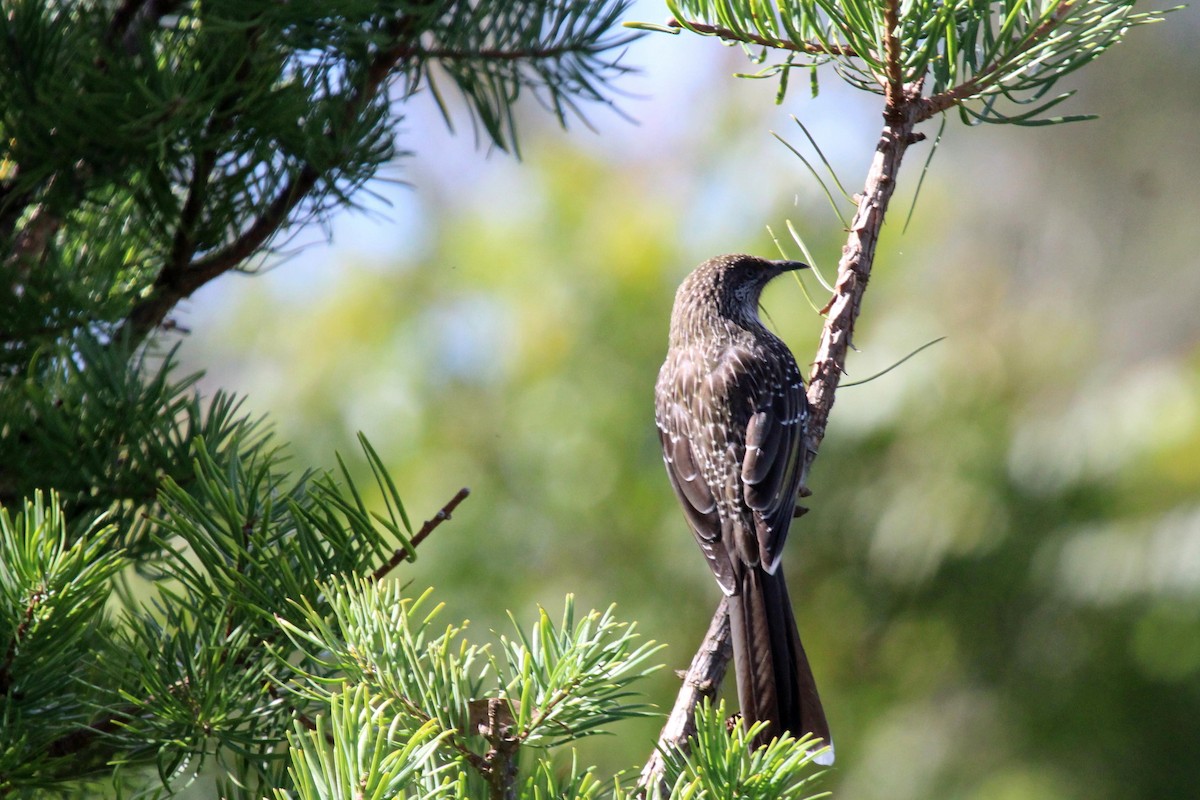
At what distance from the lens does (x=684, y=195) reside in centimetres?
516

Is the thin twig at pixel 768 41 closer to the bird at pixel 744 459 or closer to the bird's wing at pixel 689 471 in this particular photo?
the bird at pixel 744 459

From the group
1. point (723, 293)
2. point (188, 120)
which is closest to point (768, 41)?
point (188, 120)

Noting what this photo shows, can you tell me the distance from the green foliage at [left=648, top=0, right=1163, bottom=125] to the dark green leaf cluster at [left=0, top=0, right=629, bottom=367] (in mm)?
527

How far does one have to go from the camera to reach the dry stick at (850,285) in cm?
179

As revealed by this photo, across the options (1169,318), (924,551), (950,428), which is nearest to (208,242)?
(924,551)

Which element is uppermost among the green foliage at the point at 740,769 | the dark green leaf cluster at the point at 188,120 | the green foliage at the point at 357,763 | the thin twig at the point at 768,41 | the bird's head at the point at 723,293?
the bird's head at the point at 723,293

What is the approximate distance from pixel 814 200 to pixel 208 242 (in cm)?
327

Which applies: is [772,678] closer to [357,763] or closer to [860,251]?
[860,251]

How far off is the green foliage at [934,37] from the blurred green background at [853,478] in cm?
249

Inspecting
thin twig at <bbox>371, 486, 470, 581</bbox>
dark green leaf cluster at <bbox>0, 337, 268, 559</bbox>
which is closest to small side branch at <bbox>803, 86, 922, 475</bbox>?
thin twig at <bbox>371, 486, 470, 581</bbox>

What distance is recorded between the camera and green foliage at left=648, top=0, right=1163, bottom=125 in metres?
1.55

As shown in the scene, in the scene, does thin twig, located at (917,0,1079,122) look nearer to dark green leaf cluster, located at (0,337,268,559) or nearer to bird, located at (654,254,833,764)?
bird, located at (654,254,833,764)

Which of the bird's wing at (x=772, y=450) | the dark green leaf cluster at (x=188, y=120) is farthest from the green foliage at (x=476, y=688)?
the bird's wing at (x=772, y=450)

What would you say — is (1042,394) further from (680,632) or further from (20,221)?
(20,221)
